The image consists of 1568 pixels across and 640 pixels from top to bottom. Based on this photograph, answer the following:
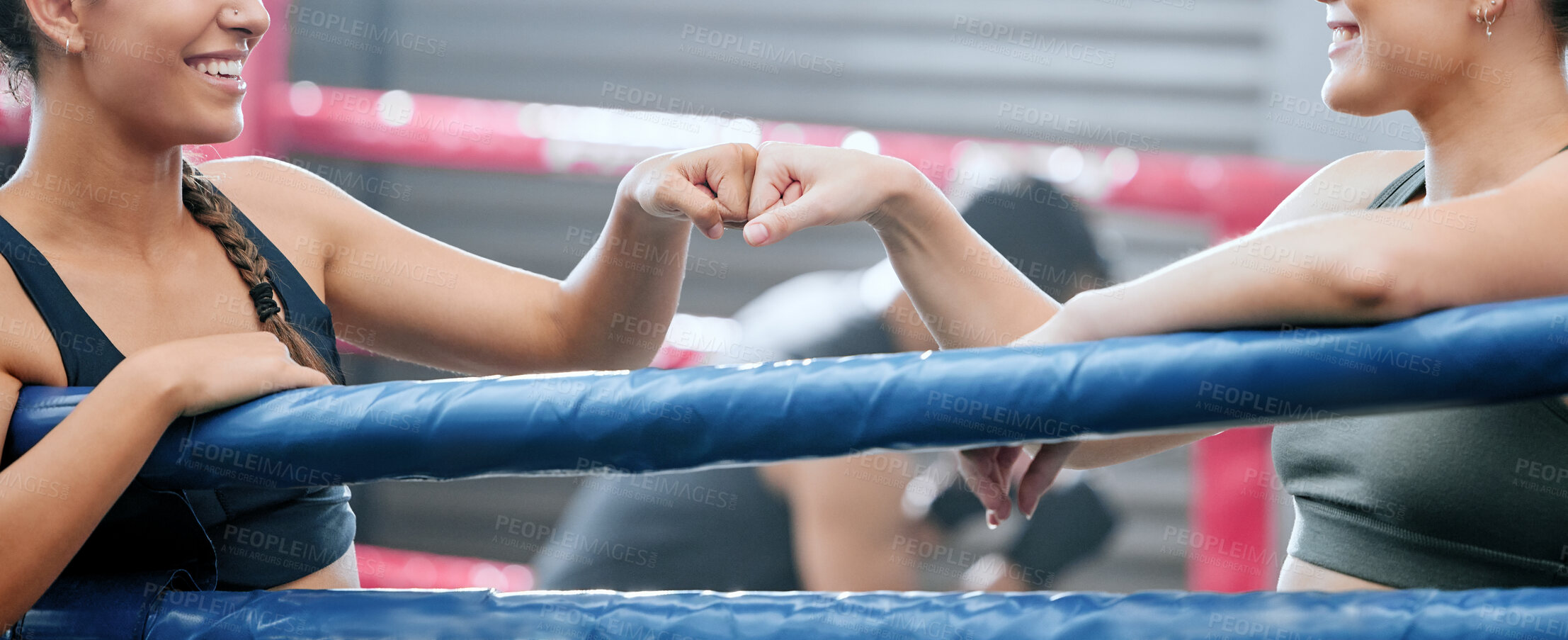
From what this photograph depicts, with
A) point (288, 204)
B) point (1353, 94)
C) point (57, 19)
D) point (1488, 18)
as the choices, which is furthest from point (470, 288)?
point (1488, 18)

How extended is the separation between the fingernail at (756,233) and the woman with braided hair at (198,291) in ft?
0.18

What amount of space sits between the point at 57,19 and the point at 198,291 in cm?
29

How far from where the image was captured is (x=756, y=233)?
0.98m

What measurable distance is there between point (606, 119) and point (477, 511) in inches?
91.9

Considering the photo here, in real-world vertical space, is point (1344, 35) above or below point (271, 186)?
above

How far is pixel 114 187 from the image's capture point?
3.64 feet

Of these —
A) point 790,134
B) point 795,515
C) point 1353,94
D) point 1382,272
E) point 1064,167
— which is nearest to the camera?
point 1382,272

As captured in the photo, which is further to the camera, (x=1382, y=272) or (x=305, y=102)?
(x=305, y=102)

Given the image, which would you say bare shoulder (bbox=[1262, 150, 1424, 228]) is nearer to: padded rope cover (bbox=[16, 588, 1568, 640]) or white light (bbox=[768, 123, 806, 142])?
padded rope cover (bbox=[16, 588, 1568, 640])

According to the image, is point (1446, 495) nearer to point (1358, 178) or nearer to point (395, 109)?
point (1358, 178)

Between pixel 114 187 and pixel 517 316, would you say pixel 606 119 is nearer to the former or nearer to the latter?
pixel 517 316

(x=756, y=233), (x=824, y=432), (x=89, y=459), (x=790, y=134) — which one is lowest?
(x=89, y=459)

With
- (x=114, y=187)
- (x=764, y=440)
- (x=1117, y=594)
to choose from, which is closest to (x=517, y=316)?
(x=114, y=187)

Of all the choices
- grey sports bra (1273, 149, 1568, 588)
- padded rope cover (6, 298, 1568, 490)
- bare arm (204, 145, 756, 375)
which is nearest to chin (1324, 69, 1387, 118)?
grey sports bra (1273, 149, 1568, 588)
